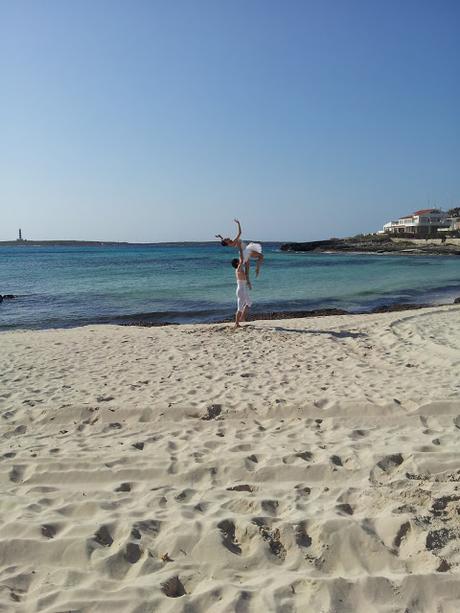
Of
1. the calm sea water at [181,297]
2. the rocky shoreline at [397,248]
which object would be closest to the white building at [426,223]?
the rocky shoreline at [397,248]

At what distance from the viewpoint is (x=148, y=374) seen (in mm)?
6926

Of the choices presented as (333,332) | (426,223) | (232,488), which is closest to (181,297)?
(333,332)

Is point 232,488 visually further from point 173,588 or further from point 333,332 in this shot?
point 333,332

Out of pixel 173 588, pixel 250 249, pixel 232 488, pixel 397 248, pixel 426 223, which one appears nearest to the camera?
pixel 173 588

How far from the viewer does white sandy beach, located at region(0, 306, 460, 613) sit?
248 centimetres

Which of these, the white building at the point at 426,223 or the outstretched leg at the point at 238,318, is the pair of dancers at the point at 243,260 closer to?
the outstretched leg at the point at 238,318

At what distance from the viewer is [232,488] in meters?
3.57

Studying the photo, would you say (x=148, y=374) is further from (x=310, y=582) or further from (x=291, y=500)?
(x=310, y=582)

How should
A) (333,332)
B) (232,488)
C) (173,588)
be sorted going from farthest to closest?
(333,332) < (232,488) < (173,588)

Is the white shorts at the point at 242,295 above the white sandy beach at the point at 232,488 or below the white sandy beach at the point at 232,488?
above

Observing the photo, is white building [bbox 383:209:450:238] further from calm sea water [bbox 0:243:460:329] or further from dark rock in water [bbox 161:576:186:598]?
dark rock in water [bbox 161:576:186:598]

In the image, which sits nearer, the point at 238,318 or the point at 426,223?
the point at 238,318

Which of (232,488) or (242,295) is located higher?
(242,295)

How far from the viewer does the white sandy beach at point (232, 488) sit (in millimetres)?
2482
